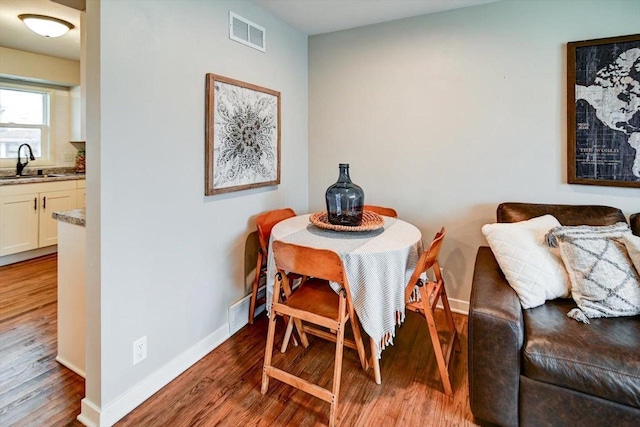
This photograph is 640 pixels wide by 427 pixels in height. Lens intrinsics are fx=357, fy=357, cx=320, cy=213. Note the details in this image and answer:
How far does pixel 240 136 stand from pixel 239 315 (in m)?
1.28

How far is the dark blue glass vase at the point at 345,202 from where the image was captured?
7.49ft

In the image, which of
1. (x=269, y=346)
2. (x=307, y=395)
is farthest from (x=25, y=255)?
(x=307, y=395)

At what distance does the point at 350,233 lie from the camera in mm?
2191

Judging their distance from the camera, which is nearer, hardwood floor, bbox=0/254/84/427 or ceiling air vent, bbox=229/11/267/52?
hardwood floor, bbox=0/254/84/427

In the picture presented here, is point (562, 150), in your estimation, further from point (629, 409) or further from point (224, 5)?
point (224, 5)

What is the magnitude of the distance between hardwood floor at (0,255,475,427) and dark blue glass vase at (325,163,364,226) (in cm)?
85

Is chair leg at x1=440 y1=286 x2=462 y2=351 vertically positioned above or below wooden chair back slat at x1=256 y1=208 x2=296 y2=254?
below

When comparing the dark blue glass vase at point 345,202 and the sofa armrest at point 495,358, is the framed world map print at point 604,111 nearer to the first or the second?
the sofa armrest at point 495,358

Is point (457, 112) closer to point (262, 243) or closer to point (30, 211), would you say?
point (262, 243)

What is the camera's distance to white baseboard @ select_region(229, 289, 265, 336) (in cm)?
251

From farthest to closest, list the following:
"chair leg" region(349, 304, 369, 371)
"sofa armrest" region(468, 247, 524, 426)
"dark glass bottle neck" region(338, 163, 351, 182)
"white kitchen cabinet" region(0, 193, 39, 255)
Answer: "white kitchen cabinet" region(0, 193, 39, 255) → "dark glass bottle neck" region(338, 163, 351, 182) → "chair leg" region(349, 304, 369, 371) → "sofa armrest" region(468, 247, 524, 426)

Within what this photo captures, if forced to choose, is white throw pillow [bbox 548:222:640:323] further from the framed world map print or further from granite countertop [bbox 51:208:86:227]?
granite countertop [bbox 51:208:86:227]

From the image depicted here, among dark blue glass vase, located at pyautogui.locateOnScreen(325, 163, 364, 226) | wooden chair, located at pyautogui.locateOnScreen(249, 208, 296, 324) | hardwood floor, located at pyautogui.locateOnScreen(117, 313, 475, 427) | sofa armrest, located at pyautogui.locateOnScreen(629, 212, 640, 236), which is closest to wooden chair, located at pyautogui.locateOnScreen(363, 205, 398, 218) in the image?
dark blue glass vase, located at pyautogui.locateOnScreen(325, 163, 364, 226)

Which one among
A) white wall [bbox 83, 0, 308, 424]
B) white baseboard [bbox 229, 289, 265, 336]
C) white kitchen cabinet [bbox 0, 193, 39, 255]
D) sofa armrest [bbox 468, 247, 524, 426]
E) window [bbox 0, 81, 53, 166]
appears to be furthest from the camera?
window [bbox 0, 81, 53, 166]
